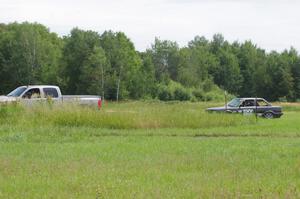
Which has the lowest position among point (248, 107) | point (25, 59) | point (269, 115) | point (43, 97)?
point (269, 115)

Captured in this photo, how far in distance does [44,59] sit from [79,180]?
90015 millimetres

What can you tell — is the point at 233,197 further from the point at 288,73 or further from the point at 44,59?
the point at 288,73

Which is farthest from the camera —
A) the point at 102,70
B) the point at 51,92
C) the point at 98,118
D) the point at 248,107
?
the point at 102,70

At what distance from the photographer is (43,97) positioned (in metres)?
27.4

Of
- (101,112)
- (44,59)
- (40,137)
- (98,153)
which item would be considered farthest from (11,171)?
(44,59)

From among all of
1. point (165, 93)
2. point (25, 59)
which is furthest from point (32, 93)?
point (165, 93)

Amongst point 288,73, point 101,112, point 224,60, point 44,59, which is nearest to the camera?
point 101,112

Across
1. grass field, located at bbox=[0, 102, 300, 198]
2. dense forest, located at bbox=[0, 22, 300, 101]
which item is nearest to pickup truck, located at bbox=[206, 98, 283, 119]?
grass field, located at bbox=[0, 102, 300, 198]

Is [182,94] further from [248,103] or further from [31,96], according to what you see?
[31,96]

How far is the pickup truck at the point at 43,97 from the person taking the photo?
2530cm

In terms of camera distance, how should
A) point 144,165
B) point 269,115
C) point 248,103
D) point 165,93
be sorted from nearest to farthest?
point 144,165, point 269,115, point 248,103, point 165,93

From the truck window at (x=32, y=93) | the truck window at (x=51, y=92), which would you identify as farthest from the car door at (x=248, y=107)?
the truck window at (x=32, y=93)

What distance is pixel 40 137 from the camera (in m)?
16.8

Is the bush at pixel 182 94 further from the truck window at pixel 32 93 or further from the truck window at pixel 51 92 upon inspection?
the truck window at pixel 32 93
